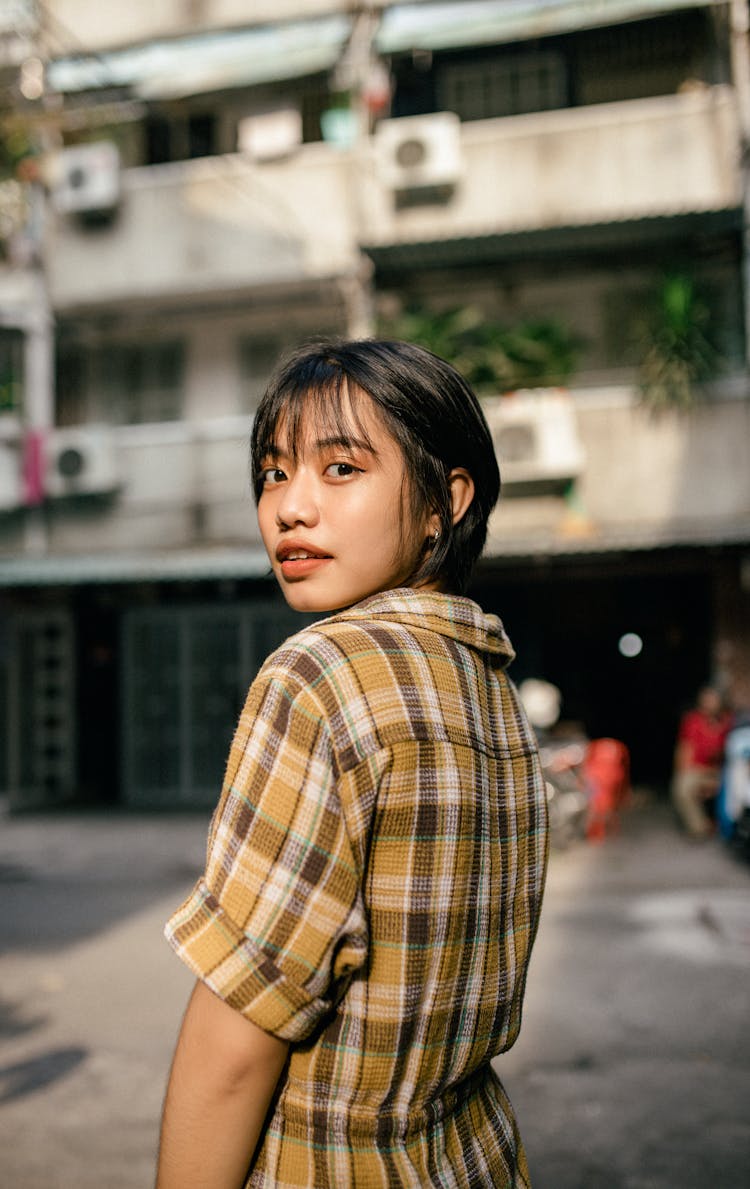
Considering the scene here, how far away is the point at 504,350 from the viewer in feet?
35.2

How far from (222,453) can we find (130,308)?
2.33 m

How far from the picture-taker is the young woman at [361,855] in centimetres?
84

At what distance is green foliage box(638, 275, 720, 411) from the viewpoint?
33.9 ft

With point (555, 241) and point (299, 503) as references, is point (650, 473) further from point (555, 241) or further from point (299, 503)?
point (299, 503)

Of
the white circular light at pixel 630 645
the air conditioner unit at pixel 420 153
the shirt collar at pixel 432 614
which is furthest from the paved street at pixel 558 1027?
the air conditioner unit at pixel 420 153

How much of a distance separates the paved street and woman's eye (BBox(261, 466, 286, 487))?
2.78m

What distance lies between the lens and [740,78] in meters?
10.5

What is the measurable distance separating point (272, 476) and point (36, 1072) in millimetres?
3762

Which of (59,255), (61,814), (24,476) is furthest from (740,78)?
(61,814)

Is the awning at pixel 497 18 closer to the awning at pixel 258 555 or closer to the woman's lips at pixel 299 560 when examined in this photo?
the awning at pixel 258 555

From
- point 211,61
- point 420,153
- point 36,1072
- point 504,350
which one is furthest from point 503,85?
point 36,1072

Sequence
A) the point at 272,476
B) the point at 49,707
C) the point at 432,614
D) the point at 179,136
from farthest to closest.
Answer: the point at 179,136 → the point at 49,707 → the point at 272,476 → the point at 432,614

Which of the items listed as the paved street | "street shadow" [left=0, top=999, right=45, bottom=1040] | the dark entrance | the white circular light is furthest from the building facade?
"street shadow" [left=0, top=999, right=45, bottom=1040]

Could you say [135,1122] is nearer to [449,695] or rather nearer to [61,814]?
[449,695]
